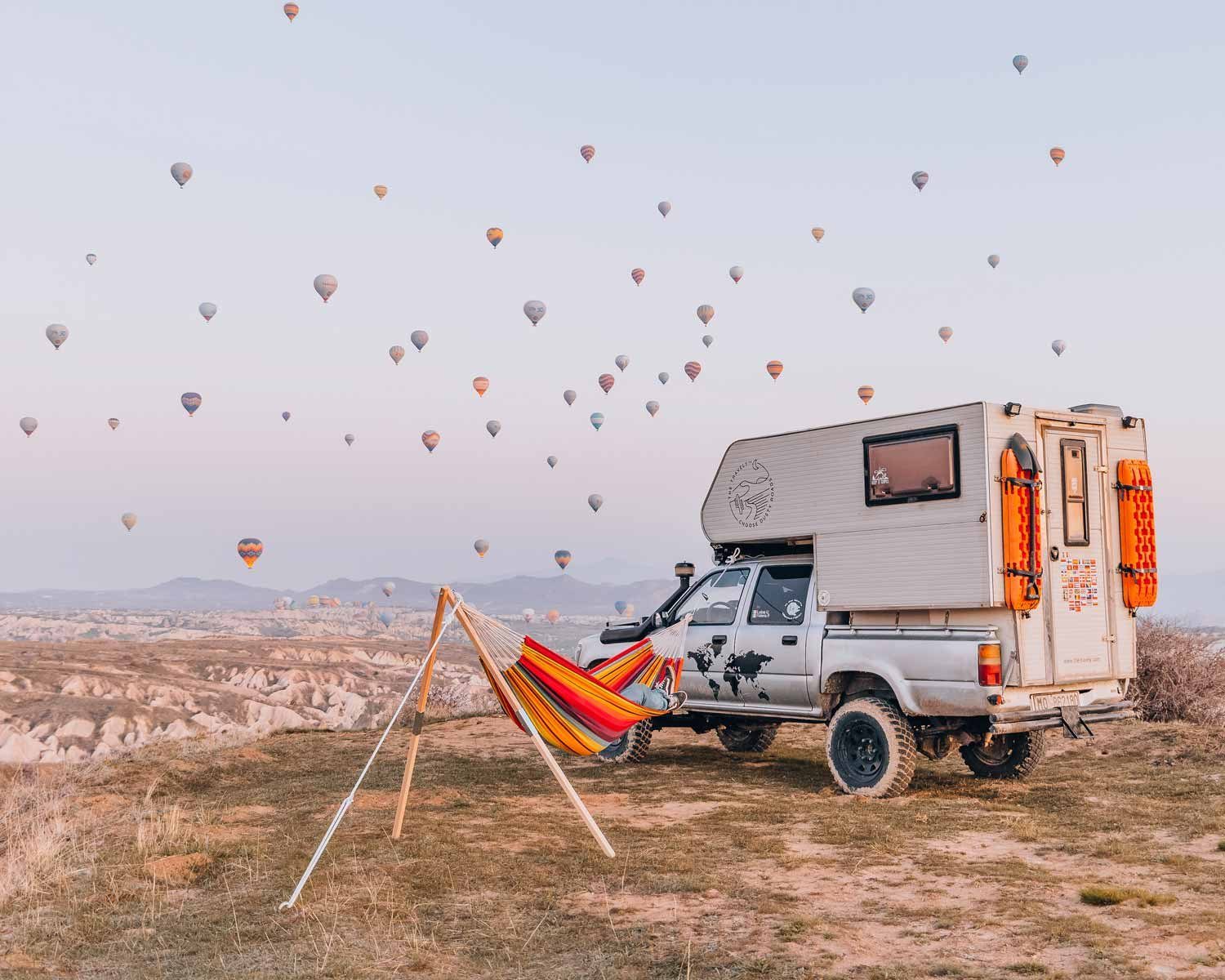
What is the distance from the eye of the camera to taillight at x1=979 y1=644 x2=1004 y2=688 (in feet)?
31.2

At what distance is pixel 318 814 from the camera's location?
1007 centimetres

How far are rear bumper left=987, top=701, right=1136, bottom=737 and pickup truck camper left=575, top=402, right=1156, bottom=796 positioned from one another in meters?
0.02

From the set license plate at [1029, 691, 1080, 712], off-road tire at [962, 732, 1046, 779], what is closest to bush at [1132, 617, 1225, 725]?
off-road tire at [962, 732, 1046, 779]

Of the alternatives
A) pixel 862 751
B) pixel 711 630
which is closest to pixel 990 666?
→ pixel 862 751

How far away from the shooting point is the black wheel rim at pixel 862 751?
33.7 ft

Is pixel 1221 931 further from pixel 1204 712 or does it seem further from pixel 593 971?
pixel 1204 712

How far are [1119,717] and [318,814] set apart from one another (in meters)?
7.46

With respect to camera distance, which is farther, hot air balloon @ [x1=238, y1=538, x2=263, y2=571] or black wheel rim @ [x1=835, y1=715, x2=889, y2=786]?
hot air balloon @ [x1=238, y1=538, x2=263, y2=571]

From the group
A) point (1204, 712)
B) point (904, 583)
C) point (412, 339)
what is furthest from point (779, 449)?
point (412, 339)

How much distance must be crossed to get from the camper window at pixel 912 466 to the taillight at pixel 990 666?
1364 mm

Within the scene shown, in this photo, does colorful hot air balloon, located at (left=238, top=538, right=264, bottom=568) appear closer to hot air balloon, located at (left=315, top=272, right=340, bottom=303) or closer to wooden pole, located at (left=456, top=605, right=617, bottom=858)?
hot air balloon, located at (left=315, top=272, right=340, bottom=303)

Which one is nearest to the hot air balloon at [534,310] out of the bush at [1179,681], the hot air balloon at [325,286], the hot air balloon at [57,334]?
the hot air balloon at [325,286]

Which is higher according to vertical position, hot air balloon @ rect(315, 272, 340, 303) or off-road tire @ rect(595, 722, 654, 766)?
hot air balloon @ rect(315, 272, 340, 303)

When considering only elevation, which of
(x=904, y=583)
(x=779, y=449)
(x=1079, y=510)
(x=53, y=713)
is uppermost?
(x=779, y=449)
